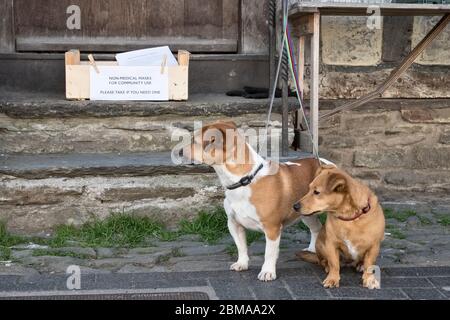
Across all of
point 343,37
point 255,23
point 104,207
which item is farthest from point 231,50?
point 104,207

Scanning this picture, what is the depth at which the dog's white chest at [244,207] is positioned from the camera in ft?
13.4

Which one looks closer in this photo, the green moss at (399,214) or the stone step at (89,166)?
the stone step at (89,166)

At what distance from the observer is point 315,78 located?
5.43 meters

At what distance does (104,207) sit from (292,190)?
1.59m

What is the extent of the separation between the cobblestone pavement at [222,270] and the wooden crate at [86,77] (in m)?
1.34

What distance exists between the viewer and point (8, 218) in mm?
5016

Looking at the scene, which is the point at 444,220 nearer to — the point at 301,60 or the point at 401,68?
the point at 401,68

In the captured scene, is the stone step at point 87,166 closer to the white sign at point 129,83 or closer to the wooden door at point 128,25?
the white sign at point 129,83

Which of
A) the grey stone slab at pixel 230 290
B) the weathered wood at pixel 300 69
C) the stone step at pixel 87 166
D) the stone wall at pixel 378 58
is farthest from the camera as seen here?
the stone wall at pixel 378 58

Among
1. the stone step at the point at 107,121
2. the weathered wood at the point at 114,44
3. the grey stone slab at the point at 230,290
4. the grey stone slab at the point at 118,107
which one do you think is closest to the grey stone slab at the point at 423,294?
the grey stone slab at the point at 230,290

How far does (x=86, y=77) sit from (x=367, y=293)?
293 cm

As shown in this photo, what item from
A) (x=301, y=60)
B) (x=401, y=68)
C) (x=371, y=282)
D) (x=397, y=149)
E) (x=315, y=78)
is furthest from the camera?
(x=397, y=149)

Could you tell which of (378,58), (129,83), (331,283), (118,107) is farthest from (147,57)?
(331,283)

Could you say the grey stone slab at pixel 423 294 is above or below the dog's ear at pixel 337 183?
below
